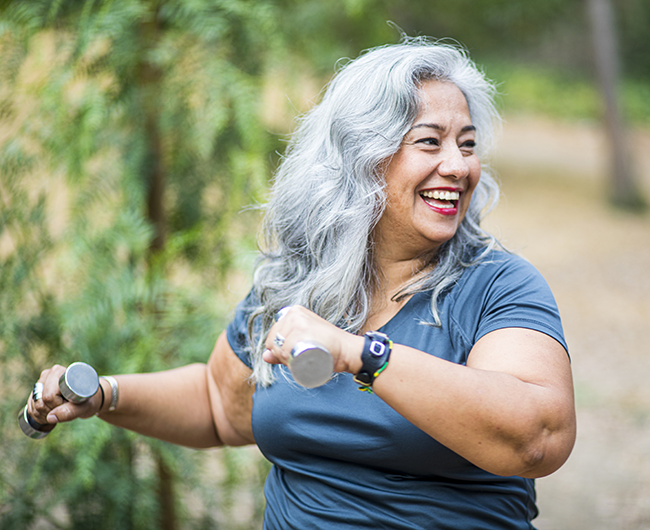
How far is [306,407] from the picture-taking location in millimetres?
1401

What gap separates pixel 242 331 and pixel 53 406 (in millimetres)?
481

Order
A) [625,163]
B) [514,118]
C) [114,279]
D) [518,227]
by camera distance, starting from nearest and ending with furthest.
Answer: [114,279], [518,227], [625,163], [514,118]

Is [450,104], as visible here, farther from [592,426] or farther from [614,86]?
[614,86]

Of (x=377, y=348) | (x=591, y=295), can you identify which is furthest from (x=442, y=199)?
(x=591, y=295)

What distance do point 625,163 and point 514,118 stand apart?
5402mm

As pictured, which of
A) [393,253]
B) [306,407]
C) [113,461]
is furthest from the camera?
[113,461]

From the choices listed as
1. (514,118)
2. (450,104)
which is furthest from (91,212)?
(514,118)

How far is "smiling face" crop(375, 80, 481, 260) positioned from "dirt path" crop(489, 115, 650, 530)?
9.2 inches

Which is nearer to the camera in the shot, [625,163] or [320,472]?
[320,472]

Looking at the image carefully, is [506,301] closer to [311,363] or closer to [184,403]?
[311,363]

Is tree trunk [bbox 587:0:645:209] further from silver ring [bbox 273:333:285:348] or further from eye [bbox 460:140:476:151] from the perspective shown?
silver ring [bbox 273:333:285:348]

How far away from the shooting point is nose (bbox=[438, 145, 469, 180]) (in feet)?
4.64

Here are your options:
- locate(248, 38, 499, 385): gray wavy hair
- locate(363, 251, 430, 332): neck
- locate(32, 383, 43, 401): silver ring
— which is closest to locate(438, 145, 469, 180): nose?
locate(248, 38, 499, 385): gray wavy hair

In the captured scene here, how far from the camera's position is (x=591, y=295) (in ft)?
25.4
